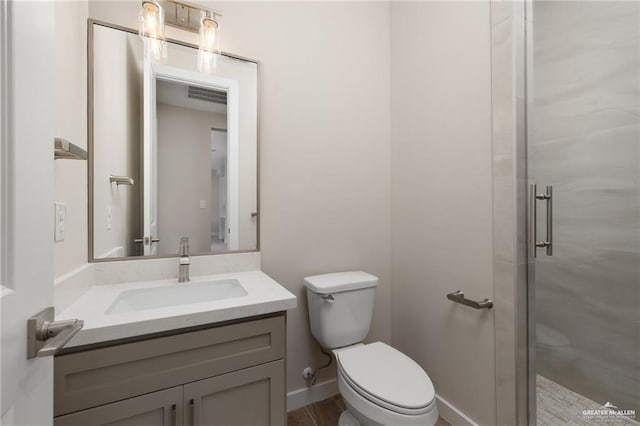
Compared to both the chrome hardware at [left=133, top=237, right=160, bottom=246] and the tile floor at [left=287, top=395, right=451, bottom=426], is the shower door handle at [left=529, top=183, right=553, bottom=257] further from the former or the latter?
the chrome hardware at [left=133, top=237, right=160, bottom=246]

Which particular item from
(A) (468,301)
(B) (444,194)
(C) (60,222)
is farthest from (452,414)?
(C) (60,222)

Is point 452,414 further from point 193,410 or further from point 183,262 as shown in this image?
point 183,262

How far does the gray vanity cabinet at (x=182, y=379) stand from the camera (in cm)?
80

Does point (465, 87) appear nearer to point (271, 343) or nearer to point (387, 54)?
point (387, 54)

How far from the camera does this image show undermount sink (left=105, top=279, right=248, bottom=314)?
1165 mm

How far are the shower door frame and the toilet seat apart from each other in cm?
39

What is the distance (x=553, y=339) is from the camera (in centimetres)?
149

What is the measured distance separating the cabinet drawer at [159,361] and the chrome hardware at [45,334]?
1.19 feet

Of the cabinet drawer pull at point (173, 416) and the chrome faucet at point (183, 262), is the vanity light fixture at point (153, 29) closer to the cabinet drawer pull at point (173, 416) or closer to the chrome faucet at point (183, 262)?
the chrome faucet at point (183, 262)

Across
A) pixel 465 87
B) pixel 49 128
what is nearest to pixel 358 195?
pixel 465 87

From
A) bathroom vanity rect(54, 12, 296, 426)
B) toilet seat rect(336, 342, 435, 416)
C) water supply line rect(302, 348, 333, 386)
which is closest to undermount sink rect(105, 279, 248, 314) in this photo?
bathroom vanity rect(54, 12, 296, 426)

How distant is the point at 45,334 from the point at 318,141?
4.70 feet

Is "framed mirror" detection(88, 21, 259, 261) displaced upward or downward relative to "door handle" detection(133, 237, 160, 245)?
upward

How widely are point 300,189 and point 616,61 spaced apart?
5.28 ft
